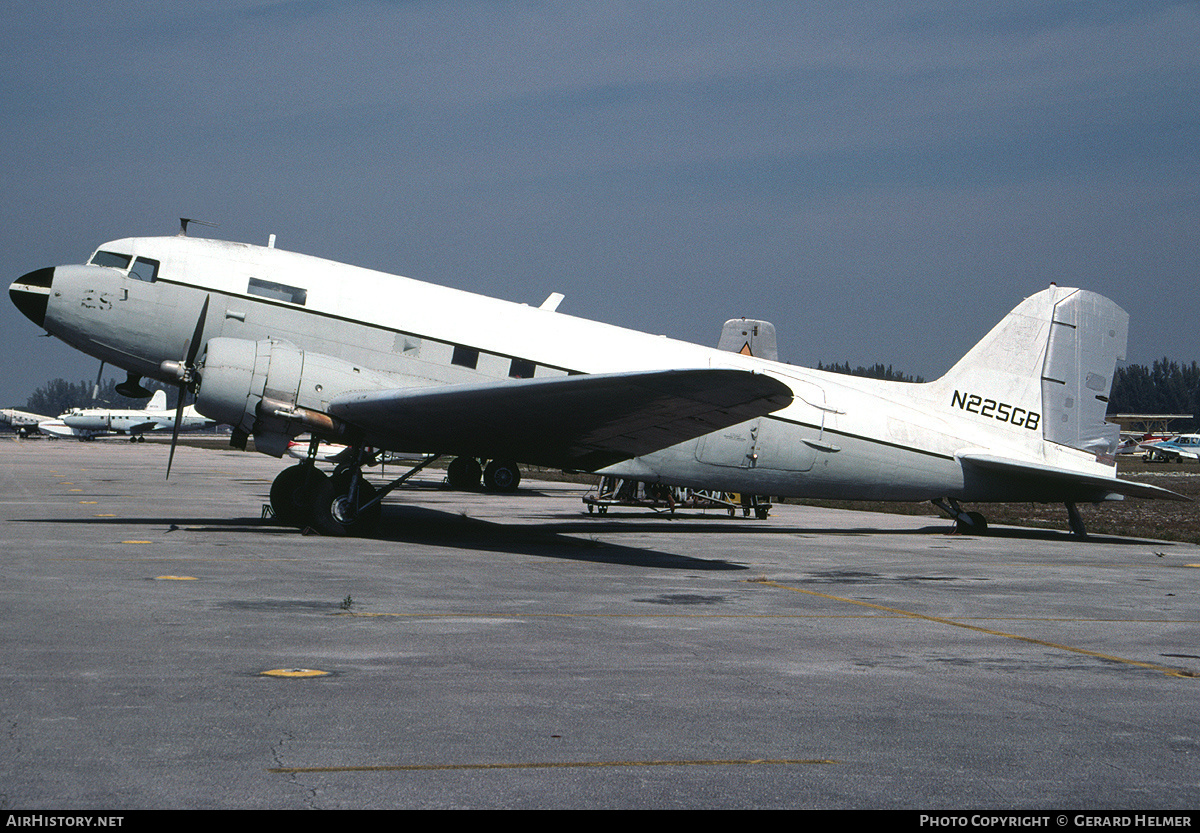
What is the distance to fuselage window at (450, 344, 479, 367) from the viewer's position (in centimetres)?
1728

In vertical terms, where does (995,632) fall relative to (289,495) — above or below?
above

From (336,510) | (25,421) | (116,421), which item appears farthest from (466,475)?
(25,421)

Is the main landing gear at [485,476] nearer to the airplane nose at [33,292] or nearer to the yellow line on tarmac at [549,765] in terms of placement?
the airplane nose at [33,292]

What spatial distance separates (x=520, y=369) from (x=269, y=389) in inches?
161

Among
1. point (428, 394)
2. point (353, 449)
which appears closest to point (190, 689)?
point (428, 394)

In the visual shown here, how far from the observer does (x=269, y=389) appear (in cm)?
1564

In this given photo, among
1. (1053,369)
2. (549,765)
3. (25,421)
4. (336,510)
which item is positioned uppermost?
(1053,369)

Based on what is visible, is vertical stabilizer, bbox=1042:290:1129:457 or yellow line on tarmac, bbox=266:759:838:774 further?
vertical stabilizer, bbox=1042:290:1129:457

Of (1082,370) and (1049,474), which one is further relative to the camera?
(1082,370)

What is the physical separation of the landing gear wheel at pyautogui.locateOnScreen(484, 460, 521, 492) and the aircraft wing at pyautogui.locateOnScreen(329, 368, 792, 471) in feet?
51.4

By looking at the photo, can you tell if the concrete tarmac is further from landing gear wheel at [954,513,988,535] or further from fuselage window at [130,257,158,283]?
landing gear wheel at [954,513,988,535]

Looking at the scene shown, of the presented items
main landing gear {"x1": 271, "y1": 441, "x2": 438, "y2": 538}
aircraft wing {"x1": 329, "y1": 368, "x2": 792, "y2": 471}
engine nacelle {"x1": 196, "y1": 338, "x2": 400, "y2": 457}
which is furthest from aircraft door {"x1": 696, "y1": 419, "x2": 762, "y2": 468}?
engine nacelle {"x1": 196, "y1": 338, "x2": 400, "y2": 457}

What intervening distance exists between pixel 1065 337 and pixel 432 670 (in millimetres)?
17488

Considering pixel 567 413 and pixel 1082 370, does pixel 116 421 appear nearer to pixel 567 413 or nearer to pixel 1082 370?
pixel 567 413
